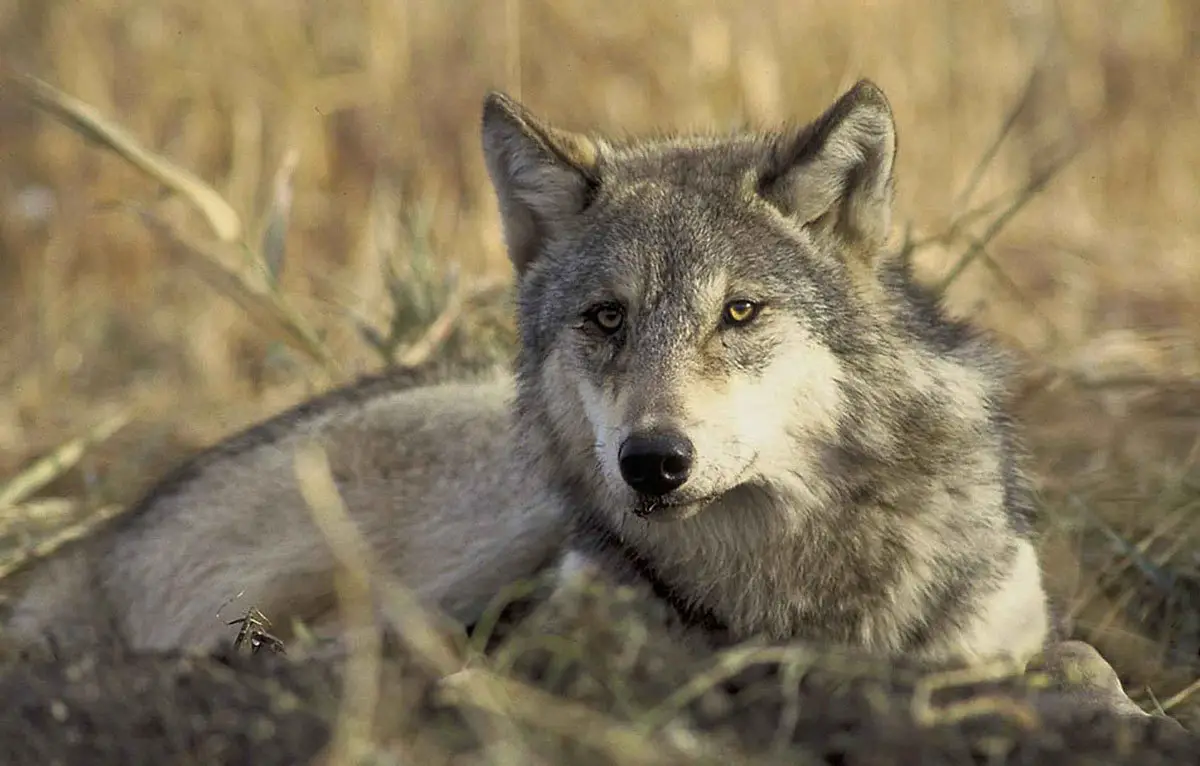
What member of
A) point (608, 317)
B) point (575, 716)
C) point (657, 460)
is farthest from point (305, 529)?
point (575, 716)

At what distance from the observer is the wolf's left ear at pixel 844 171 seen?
4031mm

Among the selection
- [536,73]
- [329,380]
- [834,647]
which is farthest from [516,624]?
[536,73]

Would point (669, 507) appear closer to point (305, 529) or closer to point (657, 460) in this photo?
point (657, 460)

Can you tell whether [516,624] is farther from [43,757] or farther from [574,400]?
[43,757]

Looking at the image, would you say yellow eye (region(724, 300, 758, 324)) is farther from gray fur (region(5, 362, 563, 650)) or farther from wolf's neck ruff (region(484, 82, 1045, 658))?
gray fur (region(5, 362, 563, 650))

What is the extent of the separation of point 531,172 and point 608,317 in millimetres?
611

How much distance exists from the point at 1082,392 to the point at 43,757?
456cm

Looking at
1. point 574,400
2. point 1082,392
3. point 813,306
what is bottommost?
point 1082,392

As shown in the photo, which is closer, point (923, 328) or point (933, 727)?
point (933, 727)

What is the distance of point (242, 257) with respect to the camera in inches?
257

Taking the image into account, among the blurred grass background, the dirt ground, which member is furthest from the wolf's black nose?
the blurred grass background

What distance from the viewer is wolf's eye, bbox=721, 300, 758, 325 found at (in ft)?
12.9

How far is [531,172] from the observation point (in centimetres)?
442

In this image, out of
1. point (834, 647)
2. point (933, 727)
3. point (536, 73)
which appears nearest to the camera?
point (933, 727)
